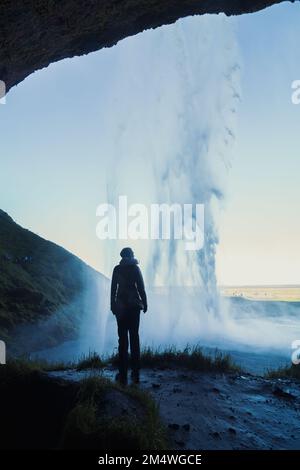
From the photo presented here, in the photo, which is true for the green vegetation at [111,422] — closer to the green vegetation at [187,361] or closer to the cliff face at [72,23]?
the green vegetation at [187,361]

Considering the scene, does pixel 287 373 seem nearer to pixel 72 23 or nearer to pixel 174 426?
pixel 174 426

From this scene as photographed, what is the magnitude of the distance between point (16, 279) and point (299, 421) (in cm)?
5045

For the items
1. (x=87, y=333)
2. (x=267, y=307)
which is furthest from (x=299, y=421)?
(x=267, y=307)

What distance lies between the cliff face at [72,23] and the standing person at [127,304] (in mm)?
4116

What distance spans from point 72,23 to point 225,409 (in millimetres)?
7233

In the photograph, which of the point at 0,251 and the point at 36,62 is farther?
the point at 0,251

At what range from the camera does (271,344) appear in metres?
33.1

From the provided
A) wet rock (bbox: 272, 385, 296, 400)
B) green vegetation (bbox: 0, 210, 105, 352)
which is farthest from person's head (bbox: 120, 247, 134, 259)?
green vegetation (bbox: 0, 210, 105, 352)

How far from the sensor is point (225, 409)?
19.6ft

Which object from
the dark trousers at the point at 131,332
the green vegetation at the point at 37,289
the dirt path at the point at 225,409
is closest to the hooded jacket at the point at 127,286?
the dark trousers at the point at 131,332

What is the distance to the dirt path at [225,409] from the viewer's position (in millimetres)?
4739

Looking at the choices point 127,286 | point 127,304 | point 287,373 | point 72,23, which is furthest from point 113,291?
point 287,373

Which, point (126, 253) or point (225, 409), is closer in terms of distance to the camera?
point (225, 409)
